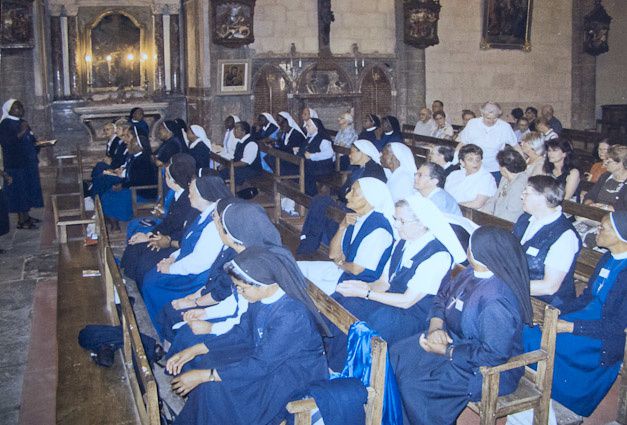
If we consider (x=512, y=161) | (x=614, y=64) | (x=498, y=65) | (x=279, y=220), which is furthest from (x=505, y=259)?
(x=614, y=64)

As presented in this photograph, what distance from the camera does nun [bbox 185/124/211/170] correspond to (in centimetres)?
982

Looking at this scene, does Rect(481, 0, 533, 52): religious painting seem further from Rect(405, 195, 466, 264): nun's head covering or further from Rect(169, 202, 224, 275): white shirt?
Rect(405, 195, 466, 264): nun's head covering

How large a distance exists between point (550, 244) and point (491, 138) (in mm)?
4474

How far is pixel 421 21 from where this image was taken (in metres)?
15.3

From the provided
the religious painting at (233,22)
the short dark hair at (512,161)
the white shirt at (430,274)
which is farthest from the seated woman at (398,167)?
the religious painting at (233,22)

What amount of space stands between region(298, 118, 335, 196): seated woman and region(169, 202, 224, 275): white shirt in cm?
480

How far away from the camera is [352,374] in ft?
11.2

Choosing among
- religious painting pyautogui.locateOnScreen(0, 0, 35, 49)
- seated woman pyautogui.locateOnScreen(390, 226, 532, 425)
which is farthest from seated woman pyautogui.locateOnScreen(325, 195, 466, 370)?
religious painting pyautogui.locateOnScreen(0, 0, 35, 49)

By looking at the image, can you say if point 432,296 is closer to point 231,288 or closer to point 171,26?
point 231,288

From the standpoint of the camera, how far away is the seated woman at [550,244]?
14.4ft

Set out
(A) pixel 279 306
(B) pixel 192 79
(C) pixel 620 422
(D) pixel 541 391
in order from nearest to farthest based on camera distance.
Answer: (A) pixel 279 306 < (D) pixel 541 391 < (C) pixel 620 422 < (B) pixel 192 79

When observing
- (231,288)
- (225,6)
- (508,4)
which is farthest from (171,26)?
(231,288)

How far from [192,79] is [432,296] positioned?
11.5 meters

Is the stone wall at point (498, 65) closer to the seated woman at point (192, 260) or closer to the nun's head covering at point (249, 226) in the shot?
the seated woman at point (192, 260)
